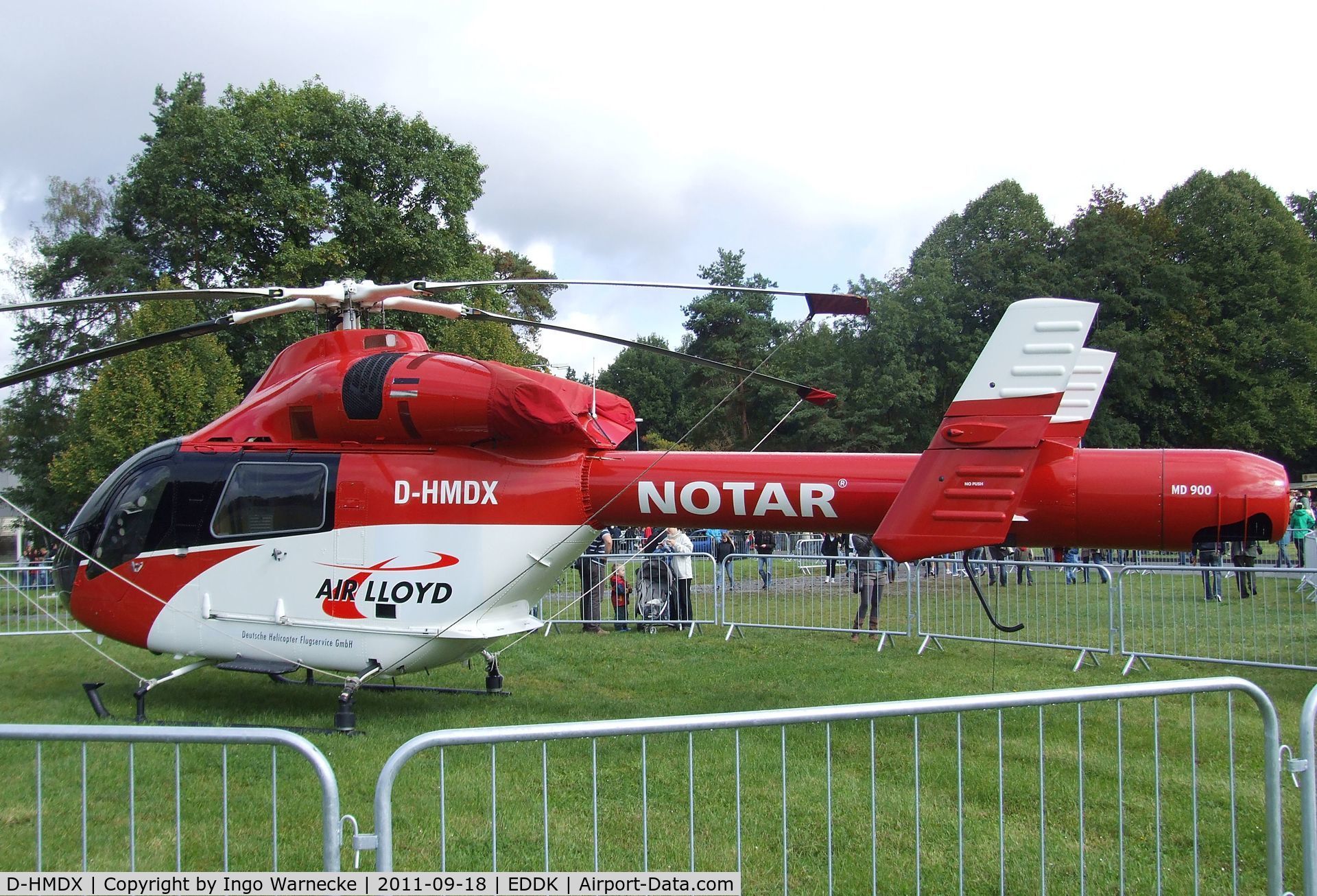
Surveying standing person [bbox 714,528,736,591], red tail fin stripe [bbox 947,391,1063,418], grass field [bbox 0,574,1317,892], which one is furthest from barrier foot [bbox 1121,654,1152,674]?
red tail fin stripe [bbox 947,391,1063,418]

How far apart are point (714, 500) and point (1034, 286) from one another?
39411 millimetres

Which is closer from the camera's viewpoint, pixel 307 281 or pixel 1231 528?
pixel 1231 528

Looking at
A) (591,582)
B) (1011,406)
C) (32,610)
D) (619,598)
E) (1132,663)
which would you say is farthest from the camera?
(32,610)

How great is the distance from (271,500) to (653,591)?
6.87 m

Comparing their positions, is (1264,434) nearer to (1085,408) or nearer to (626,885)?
(1085,408)

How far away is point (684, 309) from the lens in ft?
190

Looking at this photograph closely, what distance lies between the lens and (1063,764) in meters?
5.93

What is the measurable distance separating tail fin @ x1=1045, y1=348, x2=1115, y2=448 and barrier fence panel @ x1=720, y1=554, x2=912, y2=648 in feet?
16.6

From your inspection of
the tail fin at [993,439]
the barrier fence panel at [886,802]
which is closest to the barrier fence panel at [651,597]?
the barrier fence panel at [886,802]

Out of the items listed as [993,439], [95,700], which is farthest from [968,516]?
[95,700]

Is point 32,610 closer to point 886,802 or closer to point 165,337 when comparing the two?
point 165,337

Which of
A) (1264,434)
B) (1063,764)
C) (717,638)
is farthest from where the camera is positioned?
(1264,434)

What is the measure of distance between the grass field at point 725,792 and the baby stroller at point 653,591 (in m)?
4.30


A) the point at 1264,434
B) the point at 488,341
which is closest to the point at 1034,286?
the point at 1264,434
